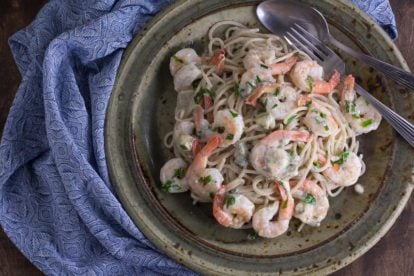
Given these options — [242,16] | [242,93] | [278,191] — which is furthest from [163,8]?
[278,191]

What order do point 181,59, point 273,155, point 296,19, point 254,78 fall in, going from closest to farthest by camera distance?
point 273,155
point 254,78
point 181,59
point 296,19

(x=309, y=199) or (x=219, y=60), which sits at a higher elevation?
(x=219, y=60)

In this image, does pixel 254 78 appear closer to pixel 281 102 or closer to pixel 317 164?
pixel 281 102

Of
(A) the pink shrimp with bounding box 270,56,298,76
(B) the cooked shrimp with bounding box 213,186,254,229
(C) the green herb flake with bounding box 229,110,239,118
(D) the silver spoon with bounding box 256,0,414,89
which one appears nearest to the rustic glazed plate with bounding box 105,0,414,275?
(D) the silver spoon with bounding box 256,0,414,89

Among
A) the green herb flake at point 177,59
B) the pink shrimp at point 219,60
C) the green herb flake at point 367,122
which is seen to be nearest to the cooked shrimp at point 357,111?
the green herb flake at point 367,122

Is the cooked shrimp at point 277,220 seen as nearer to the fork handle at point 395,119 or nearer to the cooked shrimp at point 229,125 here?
the cooked shrimp at point 229,125

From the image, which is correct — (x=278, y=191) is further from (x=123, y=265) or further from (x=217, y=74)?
(x=123, y=265)

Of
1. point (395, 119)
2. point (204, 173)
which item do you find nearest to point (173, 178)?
point (204, 173)
